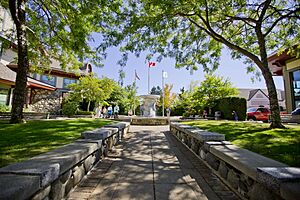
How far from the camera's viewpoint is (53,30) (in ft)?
31.4

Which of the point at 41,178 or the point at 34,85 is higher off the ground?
the point at 34,85

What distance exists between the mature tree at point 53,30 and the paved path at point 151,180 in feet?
18.6

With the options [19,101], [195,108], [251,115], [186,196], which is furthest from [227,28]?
[195,108]

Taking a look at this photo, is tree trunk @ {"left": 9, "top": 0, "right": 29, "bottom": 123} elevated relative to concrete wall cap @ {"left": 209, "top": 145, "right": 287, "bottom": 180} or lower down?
elevated

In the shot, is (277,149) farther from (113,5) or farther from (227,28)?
(227,28)

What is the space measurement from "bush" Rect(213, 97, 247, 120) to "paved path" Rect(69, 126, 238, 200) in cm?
1440

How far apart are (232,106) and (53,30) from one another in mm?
16107

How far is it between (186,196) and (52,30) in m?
10.4

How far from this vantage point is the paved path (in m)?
2.72

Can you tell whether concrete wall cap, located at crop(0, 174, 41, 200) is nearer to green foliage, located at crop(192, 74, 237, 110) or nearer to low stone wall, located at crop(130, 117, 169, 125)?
low stone wall, located at crop(130, 117, 169, 125)

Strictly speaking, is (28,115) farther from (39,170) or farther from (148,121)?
(39,170)

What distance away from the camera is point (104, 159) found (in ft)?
15.0

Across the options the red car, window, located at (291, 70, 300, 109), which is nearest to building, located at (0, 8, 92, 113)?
the red car

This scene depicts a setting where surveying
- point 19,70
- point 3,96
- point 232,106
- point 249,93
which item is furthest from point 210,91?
point 249,93
